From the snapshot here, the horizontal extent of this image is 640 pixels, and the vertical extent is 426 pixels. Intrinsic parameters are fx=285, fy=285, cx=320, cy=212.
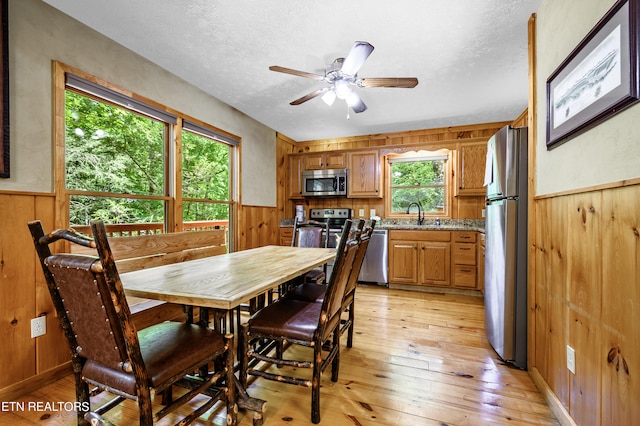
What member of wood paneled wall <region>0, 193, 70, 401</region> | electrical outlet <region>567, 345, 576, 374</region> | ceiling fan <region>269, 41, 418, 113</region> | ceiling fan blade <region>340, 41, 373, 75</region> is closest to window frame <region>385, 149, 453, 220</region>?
ceiling fan <region>269, 41, 418, 113</region>

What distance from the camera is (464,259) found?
12.1ft

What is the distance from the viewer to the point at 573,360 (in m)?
1.32

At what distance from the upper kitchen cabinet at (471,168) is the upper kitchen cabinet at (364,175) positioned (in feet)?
3.70

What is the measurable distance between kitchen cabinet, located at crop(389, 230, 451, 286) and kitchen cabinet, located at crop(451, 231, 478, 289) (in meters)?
0.07

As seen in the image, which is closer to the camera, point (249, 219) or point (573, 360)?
point (573, 360)

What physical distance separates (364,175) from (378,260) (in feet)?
4.43

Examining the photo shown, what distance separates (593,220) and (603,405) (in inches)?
27.9

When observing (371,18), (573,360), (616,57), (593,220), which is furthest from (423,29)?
(573,360)

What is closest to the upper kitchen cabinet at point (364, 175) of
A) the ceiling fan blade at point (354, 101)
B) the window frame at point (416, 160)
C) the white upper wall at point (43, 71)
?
the window frame at point (416, 160)

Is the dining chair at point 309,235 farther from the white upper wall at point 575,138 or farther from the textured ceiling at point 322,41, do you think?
the white upper wall at point 575,138

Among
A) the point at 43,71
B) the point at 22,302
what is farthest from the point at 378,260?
the point at 43,71

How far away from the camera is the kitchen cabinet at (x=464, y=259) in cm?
364

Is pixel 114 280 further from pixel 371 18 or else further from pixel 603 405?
pixel 371 18

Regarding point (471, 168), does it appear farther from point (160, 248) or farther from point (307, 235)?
point (160, 248)
